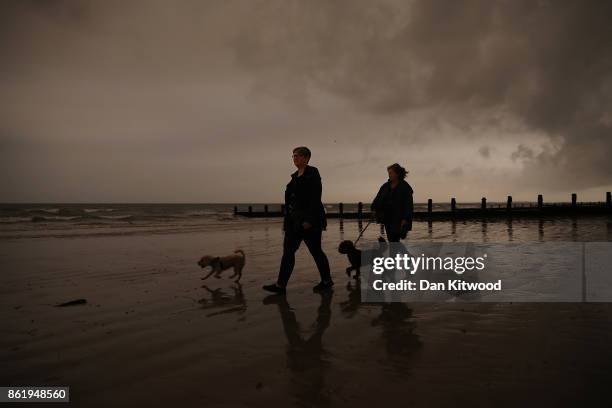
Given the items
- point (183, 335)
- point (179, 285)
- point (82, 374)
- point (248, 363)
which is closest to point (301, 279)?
point (179, 285)

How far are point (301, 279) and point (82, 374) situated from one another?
12.7ft

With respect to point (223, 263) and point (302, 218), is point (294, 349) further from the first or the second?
point (223, 263)

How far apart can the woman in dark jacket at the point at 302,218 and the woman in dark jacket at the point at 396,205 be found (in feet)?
3.83

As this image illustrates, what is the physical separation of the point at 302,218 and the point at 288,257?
0.59 metres

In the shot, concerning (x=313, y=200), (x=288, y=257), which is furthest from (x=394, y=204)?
(x=288, y=257)

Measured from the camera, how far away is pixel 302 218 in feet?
17.4

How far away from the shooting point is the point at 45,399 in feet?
7.72

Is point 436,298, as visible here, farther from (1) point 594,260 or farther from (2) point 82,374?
(1) point 594,260

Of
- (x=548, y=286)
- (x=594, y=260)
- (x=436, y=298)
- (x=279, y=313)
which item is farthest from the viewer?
(x=594, y=260)

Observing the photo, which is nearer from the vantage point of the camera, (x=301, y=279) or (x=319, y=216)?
(x=319, y=216)

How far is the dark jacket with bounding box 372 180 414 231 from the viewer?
5.87 m

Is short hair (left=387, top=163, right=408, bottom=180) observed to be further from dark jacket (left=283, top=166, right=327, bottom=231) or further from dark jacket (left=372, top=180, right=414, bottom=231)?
dark jacket (left=283, top=166, right=327, bottom=231)

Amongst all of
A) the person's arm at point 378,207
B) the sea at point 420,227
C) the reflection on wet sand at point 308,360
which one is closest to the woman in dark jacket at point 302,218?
the reflection on wet sand at point 308,360

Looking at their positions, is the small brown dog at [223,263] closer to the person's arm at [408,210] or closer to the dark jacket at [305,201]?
the dark jacket at [305,201]
